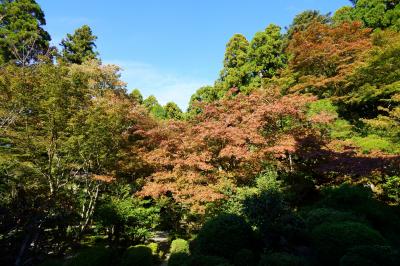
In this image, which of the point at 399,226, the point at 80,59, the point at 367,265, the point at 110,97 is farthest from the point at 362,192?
the point at 80,59

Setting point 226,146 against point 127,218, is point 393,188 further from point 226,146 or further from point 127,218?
point 127,218

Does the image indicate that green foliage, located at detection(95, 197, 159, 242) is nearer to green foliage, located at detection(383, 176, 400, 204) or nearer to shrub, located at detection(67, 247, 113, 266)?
shrub, located at detection(67, 247, 113, 266)

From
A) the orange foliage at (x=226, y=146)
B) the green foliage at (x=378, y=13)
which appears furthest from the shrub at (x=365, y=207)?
the green foliage at (x=378, y=13)

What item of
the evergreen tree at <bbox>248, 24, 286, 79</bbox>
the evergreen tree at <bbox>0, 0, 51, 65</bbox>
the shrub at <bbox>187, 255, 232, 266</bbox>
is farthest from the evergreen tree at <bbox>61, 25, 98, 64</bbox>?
the shrub at <bbox>187, 255, 232, 266</bbox>

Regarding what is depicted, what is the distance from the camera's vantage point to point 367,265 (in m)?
4.41

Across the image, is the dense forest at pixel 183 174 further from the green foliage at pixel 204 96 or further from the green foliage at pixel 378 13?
the green foliage at pixel 204 96

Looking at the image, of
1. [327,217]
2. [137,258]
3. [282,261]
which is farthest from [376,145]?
[137,258]

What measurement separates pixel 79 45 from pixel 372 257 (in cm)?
2838

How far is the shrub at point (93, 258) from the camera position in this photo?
25.6ft

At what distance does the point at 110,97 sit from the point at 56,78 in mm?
4055

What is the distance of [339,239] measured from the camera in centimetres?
550

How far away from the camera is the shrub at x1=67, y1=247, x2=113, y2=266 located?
780cm

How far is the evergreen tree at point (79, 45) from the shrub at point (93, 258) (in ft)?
71.6

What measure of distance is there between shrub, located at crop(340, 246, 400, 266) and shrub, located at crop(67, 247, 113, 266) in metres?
6.35
